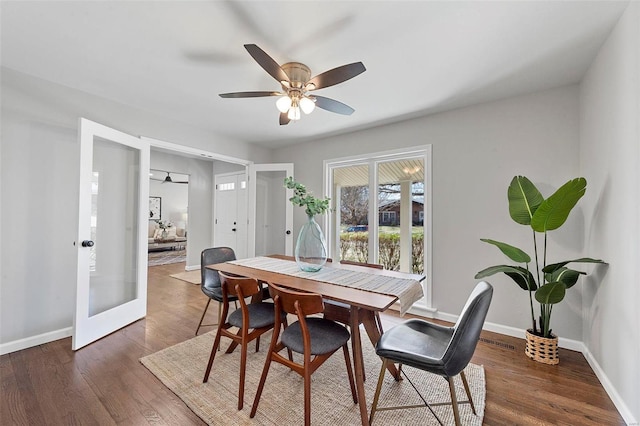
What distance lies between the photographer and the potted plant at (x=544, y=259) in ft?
6.58

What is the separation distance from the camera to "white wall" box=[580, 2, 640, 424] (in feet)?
5.05

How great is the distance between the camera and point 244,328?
175 centimetres

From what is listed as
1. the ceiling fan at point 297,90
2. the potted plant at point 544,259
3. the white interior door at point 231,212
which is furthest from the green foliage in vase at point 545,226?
the white interior door at point 231,212

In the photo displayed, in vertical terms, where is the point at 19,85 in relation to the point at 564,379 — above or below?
above

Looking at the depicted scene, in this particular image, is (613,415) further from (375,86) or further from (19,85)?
(19,85)

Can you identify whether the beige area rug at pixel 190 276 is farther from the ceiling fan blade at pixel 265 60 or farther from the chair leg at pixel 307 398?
the ceiling fan blade at pixel 265 60

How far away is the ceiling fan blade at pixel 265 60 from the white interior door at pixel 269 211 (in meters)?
2.64

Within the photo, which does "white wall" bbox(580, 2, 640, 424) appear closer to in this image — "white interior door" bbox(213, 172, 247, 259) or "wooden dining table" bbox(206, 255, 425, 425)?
"wooden dining table" bbox(206, 255, 425, 425)

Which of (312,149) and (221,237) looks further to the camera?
(221,237)

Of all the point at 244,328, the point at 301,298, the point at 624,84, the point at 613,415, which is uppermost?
the point at 624,84

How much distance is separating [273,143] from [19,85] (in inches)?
117

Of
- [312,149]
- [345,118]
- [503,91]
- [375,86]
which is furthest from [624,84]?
[312,149]

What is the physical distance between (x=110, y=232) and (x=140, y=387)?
1796 millimetres

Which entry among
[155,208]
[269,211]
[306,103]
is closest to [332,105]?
[306,103]
